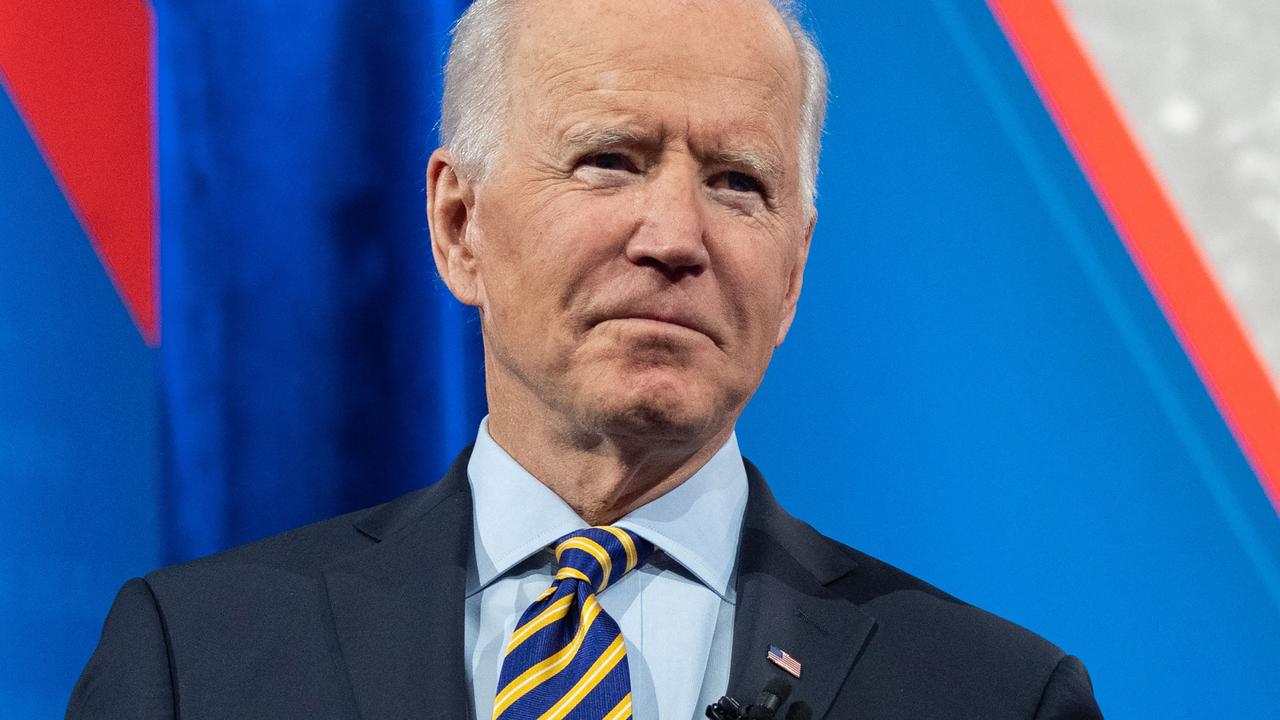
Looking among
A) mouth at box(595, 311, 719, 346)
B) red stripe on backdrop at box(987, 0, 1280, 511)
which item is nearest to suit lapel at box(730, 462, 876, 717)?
mouth at box(595, 311, 719, 346)

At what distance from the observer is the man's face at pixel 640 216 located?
6.02 feet

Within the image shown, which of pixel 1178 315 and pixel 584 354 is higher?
pixel 1178 315

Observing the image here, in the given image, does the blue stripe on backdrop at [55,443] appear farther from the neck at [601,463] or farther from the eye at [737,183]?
the eye at [737,183]

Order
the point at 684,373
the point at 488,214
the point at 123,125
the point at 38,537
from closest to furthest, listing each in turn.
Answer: the point at 684,373, the point at 488,214, the point at 38,537, the point at 123,125

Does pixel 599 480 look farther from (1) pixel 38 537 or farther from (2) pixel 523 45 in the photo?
(1) pixel 38 537

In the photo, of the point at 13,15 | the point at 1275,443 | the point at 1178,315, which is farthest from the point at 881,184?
the point at 13,15

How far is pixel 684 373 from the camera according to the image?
6.03ft

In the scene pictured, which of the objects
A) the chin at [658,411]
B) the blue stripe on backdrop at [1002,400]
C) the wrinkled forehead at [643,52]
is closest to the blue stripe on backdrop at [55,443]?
the wrinkled forehead at [643,52]

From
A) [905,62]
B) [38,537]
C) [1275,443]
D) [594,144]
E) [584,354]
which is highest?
[905,62]

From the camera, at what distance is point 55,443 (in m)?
2.30

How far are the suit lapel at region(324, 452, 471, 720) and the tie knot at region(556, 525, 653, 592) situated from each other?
0.45 ft

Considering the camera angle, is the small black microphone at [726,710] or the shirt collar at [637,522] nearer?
the small black microphone at [726,710]

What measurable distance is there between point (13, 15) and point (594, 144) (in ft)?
3.40

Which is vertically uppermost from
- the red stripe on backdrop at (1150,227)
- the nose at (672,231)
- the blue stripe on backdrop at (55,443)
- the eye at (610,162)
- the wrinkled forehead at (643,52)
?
the red stripe on backdrop at (1150,227)
